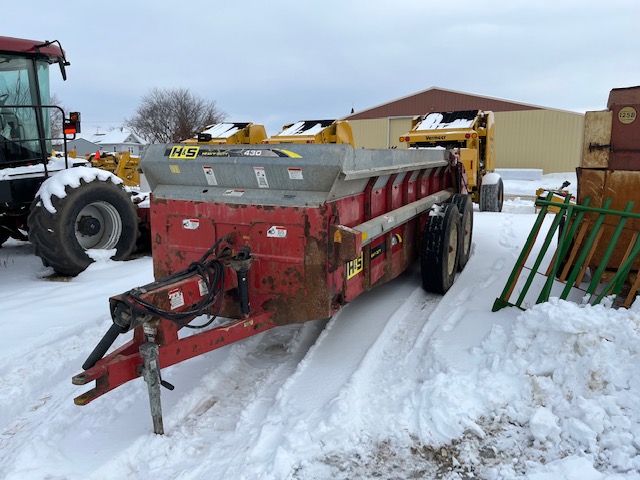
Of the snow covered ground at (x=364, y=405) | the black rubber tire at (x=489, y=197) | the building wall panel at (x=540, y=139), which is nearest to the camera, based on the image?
the snow covered ground at (x=364, y=405)

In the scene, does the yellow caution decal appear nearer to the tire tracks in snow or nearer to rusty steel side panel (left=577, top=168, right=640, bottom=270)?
the tire tracks in snow

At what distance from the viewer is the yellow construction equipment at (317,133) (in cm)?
1165

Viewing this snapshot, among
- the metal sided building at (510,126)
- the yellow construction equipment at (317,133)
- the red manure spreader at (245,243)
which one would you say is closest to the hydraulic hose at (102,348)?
the red manure spreader at (245,243)

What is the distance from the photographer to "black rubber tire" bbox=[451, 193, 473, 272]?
5.88 meters

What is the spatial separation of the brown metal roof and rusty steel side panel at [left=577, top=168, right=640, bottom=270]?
2699 cm

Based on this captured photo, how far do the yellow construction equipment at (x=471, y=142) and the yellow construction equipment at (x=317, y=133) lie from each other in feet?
4.68

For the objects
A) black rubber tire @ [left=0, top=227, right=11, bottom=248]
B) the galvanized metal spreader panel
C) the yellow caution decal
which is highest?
the yellow caution decal

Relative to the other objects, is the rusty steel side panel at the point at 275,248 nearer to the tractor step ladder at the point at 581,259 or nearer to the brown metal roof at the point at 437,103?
the tractor step ladder at the point at 581,259

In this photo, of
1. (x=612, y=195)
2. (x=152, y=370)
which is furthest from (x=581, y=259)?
(x=152, y=370)

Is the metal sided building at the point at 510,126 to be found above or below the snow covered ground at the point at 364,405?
above

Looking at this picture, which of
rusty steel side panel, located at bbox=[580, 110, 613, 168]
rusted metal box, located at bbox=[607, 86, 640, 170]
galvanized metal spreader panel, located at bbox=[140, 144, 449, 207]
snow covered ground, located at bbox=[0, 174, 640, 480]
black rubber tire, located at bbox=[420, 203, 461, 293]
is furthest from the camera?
black rubber tire, located at bbox=[420, 203, 461, 293]

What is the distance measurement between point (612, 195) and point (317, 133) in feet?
25.1

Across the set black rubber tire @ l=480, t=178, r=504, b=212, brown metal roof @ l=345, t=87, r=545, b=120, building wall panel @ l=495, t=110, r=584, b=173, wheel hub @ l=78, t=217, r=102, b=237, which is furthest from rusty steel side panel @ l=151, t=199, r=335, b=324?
brown metal roof @ l=345, t=87, r=545, b=120

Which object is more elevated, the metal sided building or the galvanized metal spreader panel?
the metal sided building
